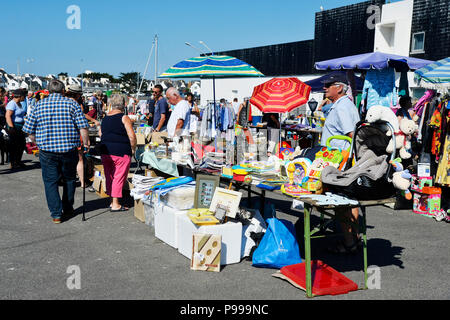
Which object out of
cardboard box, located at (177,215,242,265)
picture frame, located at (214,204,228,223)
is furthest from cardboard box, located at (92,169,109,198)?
Answer: picture frame, located at (214,204,228,223)

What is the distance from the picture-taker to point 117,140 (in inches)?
247

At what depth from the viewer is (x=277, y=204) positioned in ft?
24.7

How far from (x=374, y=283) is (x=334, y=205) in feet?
3.74

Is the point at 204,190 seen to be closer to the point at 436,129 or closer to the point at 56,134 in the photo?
the point at 56,134

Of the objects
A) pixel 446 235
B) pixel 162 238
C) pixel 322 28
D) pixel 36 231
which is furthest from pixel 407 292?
pixel 322 28

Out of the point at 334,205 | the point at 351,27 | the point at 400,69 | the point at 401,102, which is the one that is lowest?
the point at 334,205

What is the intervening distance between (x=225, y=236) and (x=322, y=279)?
1.13 meters

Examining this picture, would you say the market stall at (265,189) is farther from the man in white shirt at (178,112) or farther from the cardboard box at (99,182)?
the cardboard box at (99,182)

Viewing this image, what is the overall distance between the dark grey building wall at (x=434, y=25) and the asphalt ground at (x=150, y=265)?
20.3 metres

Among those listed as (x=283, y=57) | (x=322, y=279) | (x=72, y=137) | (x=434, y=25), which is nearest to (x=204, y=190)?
(x=322, y=279)

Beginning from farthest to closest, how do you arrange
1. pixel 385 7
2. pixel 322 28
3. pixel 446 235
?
1. pixel 322 28
2. pixel 385 7
3. pixel 446 235

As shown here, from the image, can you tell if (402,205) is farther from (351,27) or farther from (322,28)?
(322,28)

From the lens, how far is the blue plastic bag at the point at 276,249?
4.47m
